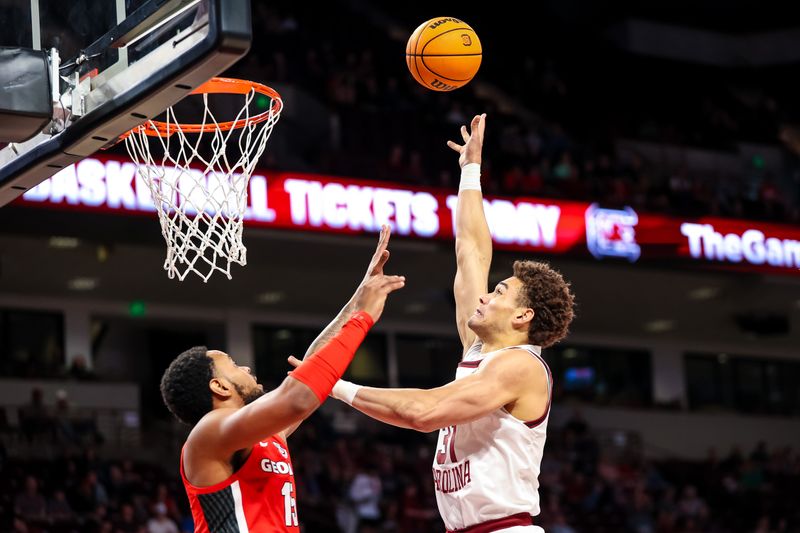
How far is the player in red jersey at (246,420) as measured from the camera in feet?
13.9

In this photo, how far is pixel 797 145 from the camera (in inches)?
1013

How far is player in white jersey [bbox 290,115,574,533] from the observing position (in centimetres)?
467

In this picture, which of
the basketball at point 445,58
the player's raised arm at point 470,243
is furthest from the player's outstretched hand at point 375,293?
the basketball at point 445,58

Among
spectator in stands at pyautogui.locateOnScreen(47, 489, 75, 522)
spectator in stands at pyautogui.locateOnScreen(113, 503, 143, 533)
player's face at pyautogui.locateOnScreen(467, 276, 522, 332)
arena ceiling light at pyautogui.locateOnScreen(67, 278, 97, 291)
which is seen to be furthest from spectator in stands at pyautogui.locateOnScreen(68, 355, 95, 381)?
player's face at pyautogui.locateOnScreen(467, 276, 522, 332)

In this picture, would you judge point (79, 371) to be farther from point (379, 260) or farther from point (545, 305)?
point (545, 305)

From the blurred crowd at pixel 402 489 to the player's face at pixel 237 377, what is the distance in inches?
329

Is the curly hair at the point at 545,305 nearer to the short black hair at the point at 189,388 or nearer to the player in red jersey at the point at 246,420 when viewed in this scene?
the player in red jersey at the point at 246,420

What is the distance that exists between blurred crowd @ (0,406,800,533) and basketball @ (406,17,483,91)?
24.9 feet

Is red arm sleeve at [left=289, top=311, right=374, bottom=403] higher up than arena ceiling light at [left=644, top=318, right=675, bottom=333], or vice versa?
arena ceiling light at [left=644, top=318, right=675, bottom=333]

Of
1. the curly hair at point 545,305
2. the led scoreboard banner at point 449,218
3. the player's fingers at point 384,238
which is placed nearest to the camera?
the curly hair at point 545,305

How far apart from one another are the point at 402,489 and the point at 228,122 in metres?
10.2

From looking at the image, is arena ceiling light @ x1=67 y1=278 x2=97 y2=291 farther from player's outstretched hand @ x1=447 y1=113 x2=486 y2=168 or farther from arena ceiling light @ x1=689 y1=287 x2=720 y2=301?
player's outstretched hand @ x1=447 y1=113 x2=486 y2=168

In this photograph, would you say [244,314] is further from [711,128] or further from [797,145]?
[797,145]

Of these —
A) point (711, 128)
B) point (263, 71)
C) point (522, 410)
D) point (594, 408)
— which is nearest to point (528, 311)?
point (522, 410)
